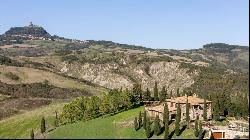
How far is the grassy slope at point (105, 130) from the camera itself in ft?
325

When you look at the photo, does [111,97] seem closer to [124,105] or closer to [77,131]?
[124,105]

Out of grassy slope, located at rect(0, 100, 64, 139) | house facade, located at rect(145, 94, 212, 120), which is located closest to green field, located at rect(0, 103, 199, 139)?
grassy slope, located at rect(0, 100, 64, 139)

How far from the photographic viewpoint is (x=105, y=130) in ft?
351

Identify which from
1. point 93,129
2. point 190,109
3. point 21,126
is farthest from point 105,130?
point 21,126

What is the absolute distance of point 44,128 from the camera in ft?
372

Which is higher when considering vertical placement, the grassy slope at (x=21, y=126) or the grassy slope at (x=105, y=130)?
the grassy slope at (x=105, y=130)

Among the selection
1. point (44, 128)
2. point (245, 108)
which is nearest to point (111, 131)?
point (44, 128)

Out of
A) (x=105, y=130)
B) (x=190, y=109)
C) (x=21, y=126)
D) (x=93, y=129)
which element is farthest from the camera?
(x=21, y=126)

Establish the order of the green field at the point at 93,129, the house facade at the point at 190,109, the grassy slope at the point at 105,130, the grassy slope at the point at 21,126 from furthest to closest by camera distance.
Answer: the grassy slope at the point at 21,126 → the house facade at the point at 190,109 → the green field at the point at 93,129 → the grassy slope at the point at 105,130

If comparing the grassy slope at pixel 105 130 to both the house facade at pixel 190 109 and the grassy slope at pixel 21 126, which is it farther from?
the grassy slope at pixel 21 126

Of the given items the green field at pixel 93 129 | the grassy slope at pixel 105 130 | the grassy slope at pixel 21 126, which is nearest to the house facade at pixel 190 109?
the green field at pixel 93 129

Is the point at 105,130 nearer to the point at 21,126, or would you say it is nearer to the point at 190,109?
the point at 190,109

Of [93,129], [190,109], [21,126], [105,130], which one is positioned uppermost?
[190,109]

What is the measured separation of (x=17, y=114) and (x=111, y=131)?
79.4 m
